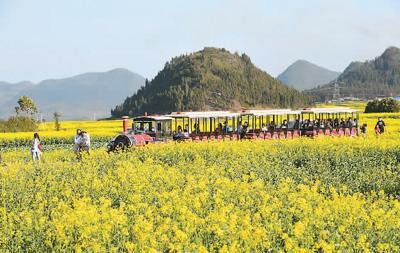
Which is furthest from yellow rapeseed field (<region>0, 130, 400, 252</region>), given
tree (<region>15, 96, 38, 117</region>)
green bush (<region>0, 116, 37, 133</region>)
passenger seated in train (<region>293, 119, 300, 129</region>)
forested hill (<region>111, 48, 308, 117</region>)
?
forested hill (<region>111, 48, 308, 117</region>)

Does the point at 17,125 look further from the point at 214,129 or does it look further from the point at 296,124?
the point at 296,124

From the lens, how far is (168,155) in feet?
68.7

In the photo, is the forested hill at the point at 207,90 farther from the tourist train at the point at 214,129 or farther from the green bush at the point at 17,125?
the tourist train at the point at 214,129

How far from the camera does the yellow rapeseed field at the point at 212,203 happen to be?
7.98 m

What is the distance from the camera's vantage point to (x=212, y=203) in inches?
439

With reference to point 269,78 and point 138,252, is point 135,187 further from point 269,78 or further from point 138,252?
point 269,78

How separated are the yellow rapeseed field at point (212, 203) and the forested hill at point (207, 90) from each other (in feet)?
393

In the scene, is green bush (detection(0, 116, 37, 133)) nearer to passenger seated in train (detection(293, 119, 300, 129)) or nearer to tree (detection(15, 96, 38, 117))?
tree (detection(15, 96, 38, 117))

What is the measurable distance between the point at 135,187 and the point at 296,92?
498ft

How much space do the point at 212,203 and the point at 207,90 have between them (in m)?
142

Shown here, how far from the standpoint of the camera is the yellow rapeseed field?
7.98 meters

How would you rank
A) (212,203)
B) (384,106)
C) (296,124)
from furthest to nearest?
(384,106) < (296,124) < (212,203)

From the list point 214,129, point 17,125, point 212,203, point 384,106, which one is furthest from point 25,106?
point 212,203

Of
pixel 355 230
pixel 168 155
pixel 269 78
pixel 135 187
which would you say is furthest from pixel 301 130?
pixel 269 78
